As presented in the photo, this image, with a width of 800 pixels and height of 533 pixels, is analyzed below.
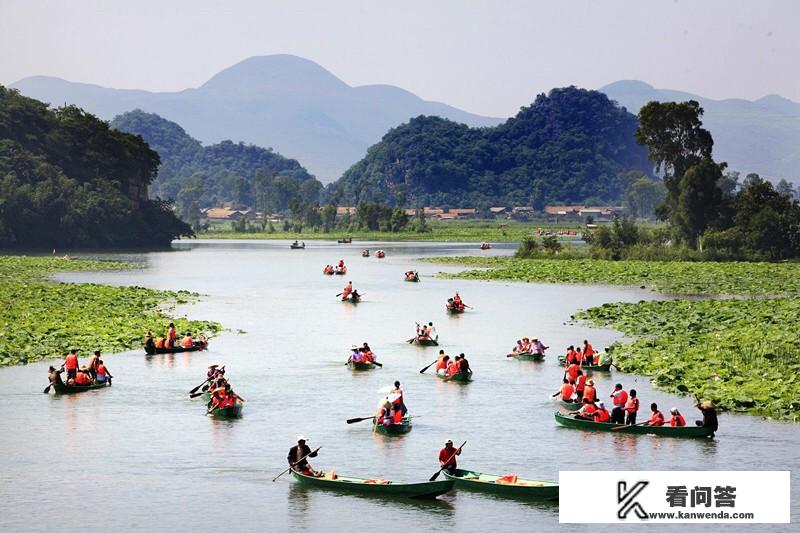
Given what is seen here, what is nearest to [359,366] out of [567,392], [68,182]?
[567,392]

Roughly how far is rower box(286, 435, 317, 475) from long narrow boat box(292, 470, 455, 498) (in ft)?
1.38

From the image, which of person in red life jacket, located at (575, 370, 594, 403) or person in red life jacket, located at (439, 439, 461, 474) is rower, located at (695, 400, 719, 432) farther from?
person in red life jacket, located at (439, 439, 461, 474)

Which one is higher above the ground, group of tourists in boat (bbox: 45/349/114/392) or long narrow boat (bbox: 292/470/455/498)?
group of tourists in boat (bbox: 45/349/114/392)

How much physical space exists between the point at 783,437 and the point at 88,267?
9584cm

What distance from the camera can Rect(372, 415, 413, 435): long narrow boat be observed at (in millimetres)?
40781

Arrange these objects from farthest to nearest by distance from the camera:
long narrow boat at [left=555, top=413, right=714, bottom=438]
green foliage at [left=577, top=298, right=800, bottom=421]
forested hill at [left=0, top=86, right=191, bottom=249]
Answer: forested hill at [left=0, top=86, right=191, bottom=249] → green foliage at [left=577, top=298, right=800, bottom=421] → long narrow boat at [left=555, top=413, right=714, bottom=438]

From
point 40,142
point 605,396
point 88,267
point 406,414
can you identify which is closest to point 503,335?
point 605,396

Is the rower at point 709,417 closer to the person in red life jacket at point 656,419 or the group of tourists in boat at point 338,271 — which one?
the person in red life jacket at point 656,419

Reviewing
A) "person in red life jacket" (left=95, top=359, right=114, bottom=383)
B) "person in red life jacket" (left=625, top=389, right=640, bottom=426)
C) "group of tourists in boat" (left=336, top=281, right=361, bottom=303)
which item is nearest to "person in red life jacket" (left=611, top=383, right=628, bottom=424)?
"person in red life jacket" (left=625, top=389, right=640, bottom=426)

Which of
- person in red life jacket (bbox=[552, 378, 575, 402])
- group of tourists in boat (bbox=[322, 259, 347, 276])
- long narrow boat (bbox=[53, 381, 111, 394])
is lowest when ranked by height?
long narrow boat (bbox=[53, 381, 111, 394])

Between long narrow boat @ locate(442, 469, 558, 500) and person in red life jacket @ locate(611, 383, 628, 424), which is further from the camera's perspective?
person in red life jacket @ locate(611, 383, 628, 424)

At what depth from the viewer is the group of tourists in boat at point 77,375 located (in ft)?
154

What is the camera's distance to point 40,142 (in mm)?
184375

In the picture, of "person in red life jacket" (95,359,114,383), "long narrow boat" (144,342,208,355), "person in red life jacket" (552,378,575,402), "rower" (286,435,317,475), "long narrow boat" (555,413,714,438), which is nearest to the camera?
"rower" (286,435,317,475)
